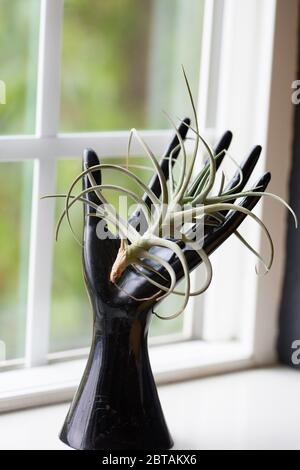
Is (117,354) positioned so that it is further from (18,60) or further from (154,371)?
(18,60)

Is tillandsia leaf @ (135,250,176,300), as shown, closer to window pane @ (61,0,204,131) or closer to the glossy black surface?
the glossy black surface

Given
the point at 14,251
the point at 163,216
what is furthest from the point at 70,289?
the point at 163,216

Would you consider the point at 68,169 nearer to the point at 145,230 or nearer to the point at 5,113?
the point at 5,113

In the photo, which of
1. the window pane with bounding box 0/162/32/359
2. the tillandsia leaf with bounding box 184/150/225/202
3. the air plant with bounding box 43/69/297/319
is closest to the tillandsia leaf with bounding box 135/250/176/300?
the air plant with bounding box 43/69/297/319

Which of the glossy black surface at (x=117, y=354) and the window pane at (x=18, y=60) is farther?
the window pane at (x=18, y=60)

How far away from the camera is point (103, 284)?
1.10 metres

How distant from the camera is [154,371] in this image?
4.56 feet

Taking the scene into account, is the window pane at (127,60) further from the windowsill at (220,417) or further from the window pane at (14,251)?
the windowsill at (220,417)

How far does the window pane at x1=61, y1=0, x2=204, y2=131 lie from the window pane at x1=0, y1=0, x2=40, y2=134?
0.05m

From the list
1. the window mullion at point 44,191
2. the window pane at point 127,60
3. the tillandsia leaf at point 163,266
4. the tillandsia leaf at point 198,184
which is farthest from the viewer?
the window pane at point 127,60

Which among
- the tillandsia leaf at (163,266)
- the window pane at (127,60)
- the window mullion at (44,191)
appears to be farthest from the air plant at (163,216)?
the window pane at (127,60)

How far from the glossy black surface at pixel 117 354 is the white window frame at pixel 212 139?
185 mm

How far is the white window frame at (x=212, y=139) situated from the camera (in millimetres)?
1288

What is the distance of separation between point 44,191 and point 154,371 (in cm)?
30
